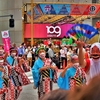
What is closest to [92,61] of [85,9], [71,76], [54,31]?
[71,76]

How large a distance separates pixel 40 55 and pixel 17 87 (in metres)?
0.91

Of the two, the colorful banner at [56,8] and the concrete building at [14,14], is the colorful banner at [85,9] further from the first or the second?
the concrete building at [14,14]

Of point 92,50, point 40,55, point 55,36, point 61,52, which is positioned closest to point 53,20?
point 55,36

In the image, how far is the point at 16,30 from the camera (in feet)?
119

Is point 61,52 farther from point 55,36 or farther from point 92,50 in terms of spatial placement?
point 92,50

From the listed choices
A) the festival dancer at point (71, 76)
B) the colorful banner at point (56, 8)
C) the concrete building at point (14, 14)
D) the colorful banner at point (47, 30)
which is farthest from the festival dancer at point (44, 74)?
the concrete building at point (14, 14)

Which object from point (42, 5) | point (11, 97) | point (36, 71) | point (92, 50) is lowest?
point (11, 97)

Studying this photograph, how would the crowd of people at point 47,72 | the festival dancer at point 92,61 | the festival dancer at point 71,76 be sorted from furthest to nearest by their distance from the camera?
1. the festival dancer at point 71,76
2. the crowd of people at point 47,72
3. the festival dancer at point 92,61

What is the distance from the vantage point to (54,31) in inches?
1286

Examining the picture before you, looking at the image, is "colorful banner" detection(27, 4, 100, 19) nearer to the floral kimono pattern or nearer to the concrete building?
the concrete building

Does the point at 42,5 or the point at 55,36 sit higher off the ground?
the point at 42,5

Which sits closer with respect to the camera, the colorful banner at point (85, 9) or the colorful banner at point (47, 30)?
the colorful banner at point (85, 9)

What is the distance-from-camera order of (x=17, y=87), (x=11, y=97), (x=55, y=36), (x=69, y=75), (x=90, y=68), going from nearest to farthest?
1. (x=90, y=68)
2. (x=69, y=75)
3. (x=11, y=97)
4. (x=17, y=87)
5. (x=55, y=36)

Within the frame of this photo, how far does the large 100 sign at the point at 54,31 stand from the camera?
3259cm
